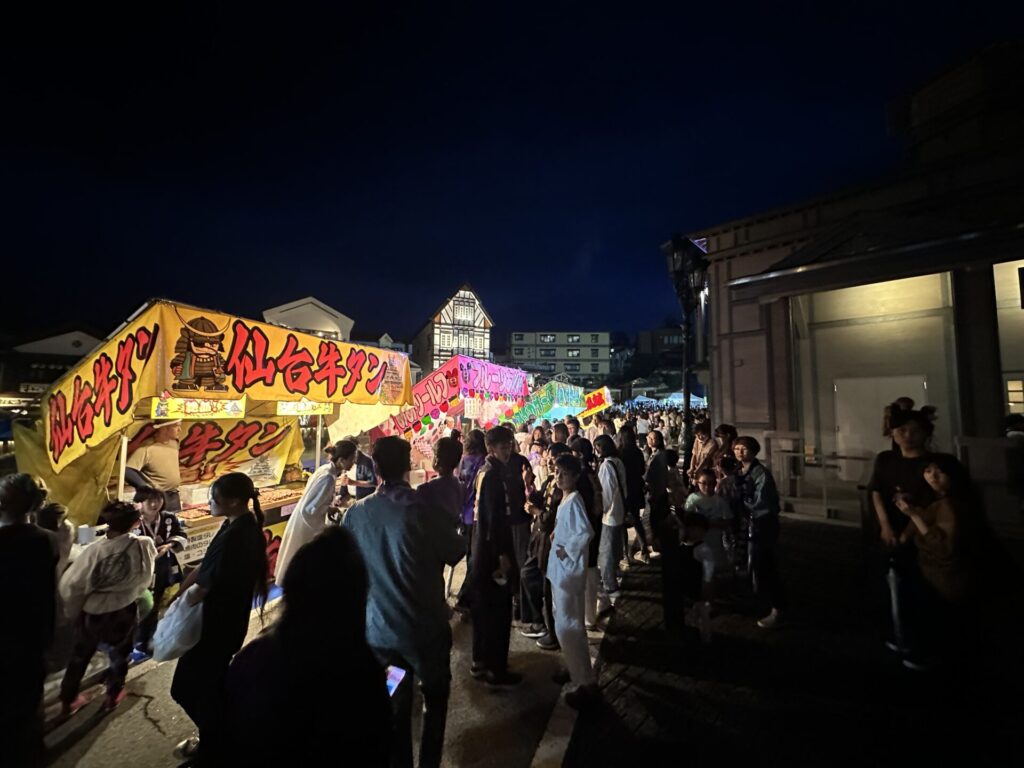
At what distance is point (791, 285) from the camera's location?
898cm

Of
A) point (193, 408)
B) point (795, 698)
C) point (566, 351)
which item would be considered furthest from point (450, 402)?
point (566, 351)

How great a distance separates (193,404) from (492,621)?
437 centimetres

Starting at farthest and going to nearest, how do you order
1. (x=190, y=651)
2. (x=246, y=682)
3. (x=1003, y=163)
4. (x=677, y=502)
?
1. (x=1003, y=163)
2. (x=677, y=502)
3. (x=190, y=651)
4. (x=246, y=682)

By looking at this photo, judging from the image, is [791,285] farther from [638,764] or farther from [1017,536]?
[638,764]

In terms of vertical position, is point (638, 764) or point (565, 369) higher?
point (565, 369)

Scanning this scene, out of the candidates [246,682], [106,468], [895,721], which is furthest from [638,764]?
[106,468]

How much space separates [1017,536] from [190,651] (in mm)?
11698

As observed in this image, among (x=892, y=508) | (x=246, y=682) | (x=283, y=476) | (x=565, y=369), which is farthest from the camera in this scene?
(x=565, y=369)

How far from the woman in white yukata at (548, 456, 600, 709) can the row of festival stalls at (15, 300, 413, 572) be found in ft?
13.6

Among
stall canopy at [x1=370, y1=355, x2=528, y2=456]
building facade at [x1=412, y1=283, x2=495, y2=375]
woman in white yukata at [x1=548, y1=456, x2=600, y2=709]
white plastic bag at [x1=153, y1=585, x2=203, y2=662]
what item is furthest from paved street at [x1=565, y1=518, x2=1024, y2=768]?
building facade at [x1=412, y1=283, x2=495, y2=375]

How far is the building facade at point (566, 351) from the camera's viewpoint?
7788 cm

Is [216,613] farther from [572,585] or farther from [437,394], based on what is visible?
[437,394]

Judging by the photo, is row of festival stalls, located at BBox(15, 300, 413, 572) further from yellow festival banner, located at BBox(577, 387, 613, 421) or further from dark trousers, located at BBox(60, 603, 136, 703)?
yellow festival banner, located at BBox(577, 387, 613, 421)

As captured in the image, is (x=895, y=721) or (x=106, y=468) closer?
(x=895, y=721)
